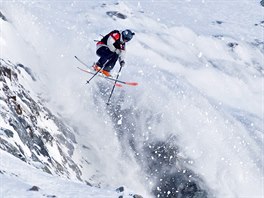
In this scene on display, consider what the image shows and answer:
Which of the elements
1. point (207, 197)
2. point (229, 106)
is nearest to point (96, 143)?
point (207, 197)

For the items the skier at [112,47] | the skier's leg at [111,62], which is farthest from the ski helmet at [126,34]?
the skier's leg at [111,62]

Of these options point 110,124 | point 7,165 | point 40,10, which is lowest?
point 7,165

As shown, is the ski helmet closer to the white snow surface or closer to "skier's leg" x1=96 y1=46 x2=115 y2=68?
"skier's leg" x1=96 y1=46 x2=115 y2=68

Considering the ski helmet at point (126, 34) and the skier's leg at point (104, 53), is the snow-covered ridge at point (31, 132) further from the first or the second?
the ski helmet at point (126, 34)

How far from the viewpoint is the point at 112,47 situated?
73.4 feet

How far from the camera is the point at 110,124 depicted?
65625 millimetres

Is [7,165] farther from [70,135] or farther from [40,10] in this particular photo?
[40,10]

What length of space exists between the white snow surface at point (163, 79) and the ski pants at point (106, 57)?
27.3 metres

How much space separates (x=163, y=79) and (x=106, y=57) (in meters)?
62.4

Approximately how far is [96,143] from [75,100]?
27.7ft

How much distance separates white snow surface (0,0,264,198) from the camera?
61.4m

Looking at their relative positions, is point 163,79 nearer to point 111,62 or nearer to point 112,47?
point 111,62

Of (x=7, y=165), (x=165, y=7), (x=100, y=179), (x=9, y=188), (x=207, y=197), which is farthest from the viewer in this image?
(x=165, y=7)

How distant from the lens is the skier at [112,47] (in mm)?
21875
